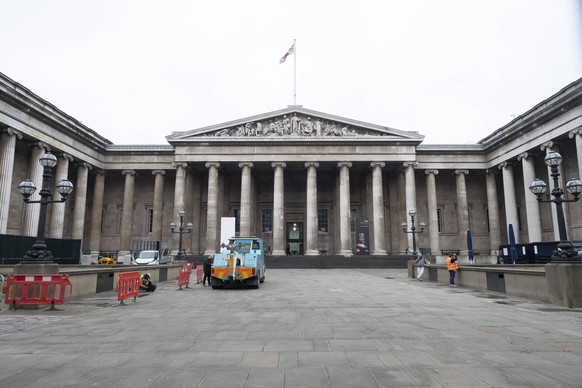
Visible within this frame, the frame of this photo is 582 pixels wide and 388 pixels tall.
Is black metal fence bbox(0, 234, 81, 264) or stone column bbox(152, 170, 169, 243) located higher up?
stone column bbox(152, 170, 169, 243)

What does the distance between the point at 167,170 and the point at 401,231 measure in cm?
2852

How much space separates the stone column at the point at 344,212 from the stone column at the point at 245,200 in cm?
979

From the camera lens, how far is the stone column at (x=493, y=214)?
4259 centimetres

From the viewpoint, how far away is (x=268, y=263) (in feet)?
118

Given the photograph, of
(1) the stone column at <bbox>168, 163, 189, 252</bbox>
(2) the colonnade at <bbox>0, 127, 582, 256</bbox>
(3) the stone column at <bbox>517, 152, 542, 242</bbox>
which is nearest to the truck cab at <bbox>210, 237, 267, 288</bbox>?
(2) the colonnade at <bbox>0, 127, 582, 256</bbox>

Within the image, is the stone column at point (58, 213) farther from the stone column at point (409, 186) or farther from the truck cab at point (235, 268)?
the stone column at point (409, 186)

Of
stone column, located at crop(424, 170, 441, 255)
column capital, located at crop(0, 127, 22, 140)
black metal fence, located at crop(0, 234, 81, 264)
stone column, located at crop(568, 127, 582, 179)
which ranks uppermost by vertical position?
column capital, located at crop(0, 127, 22, 140)

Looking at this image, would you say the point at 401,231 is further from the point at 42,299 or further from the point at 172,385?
the point at 172,385

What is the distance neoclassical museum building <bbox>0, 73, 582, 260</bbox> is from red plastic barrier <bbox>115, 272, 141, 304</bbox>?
75.4 feet

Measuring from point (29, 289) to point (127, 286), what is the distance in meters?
2.92

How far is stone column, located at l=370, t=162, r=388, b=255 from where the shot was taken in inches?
1533

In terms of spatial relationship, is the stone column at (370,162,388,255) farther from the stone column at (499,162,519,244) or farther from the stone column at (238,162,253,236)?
the stone column at (238,162,253,236)

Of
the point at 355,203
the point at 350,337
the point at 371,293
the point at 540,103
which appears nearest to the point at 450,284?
the point at 371,293

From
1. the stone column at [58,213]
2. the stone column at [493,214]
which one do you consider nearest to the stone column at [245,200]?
the stone column at [58,213]
